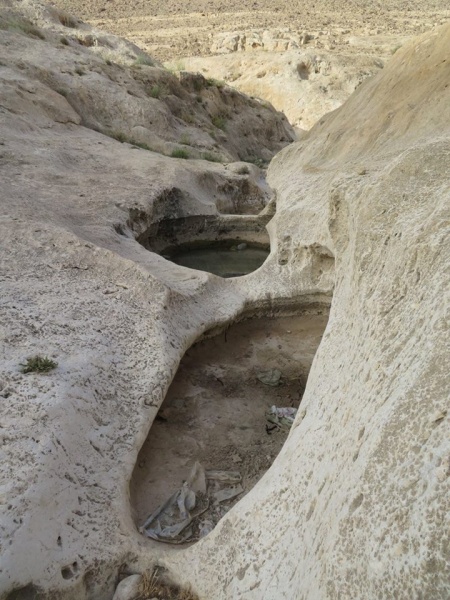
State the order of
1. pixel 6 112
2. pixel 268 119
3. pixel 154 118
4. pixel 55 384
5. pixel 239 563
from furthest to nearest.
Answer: pixel 268 119, pixel 154 118, pixel 6 112, pixel 55 384, pixel 239 563

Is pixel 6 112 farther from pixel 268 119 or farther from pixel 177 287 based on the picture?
pixel 268 119

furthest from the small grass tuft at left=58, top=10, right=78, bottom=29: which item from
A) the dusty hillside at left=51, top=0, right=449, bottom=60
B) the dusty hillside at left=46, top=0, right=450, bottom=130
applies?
the dusty hillside at left=51, top=0, right=449, bottom=60

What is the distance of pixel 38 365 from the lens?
13.4 feet

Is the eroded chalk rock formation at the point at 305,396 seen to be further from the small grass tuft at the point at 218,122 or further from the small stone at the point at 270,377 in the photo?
the small grass tuft at the point at 218,122

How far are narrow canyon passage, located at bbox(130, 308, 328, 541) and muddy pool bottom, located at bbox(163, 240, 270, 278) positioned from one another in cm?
275

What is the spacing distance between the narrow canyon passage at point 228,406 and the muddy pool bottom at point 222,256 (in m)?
2.75

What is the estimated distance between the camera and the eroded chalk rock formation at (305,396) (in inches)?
84.9

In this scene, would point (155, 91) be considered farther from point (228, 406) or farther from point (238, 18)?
point (238, 18)

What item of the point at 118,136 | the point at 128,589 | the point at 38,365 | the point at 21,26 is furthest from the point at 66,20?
the point at 128,589

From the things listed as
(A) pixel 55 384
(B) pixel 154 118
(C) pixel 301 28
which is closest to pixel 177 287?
(A) pixel 55 384

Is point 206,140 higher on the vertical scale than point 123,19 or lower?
lower

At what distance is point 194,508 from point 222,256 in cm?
678

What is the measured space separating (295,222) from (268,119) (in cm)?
1391

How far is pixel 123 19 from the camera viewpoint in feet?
131
